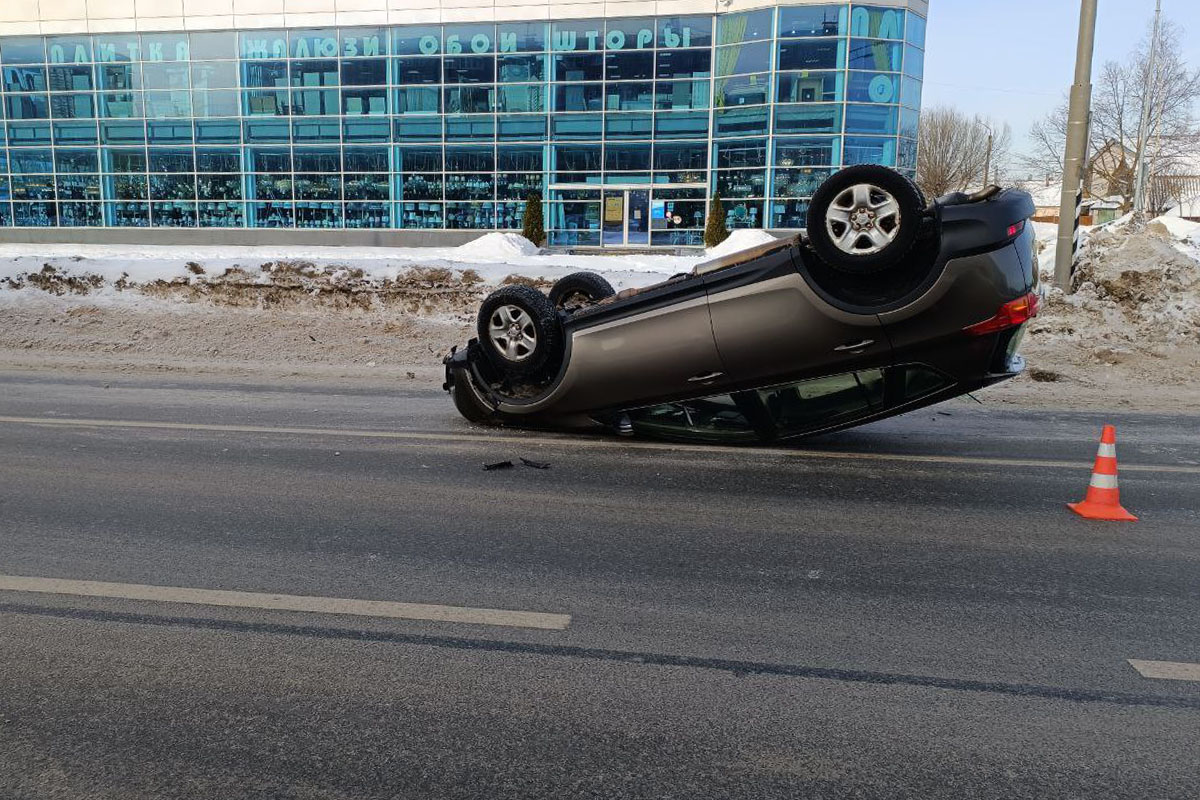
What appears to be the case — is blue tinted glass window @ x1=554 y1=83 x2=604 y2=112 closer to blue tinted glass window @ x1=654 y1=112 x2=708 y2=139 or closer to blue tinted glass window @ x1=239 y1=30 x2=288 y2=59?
blue tinted glass window @ x1=654 y1=112 x2=708 y2=139

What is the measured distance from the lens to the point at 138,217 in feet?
123

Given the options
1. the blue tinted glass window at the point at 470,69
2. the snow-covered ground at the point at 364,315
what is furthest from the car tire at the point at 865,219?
the blue tinted glass window at the point at 470,69

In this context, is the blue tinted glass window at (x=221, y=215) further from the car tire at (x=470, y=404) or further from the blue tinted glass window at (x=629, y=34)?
the car tire at (x=470, y=404)

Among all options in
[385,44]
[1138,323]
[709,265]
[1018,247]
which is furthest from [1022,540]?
[385,44]

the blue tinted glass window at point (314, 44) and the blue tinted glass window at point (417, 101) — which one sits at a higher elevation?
the blue tinted glass window at point (314, 44)

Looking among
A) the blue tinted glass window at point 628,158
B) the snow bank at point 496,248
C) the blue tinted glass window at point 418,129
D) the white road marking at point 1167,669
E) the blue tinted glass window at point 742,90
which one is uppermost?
the blue tinted glass window at point 742,90

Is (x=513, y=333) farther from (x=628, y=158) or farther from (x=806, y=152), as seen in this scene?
(x=628, y=158)

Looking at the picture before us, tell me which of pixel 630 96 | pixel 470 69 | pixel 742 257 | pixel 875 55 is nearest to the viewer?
pixel 742 257

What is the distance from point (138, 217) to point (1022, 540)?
3910cm

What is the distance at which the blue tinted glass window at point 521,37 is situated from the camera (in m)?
34.3

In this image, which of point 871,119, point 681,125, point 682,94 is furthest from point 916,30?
point 681,125

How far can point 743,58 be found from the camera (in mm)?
32719

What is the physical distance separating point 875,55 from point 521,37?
41.0ft

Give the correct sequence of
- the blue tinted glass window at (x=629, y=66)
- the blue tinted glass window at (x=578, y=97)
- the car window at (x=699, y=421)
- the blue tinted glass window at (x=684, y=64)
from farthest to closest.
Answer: the blue tinted glass window at (x=578, y=97) → the blue tinted glass window at (x=629, y=66) → the blue tinted glass window at (x=684, y=64) → the car window at (x=699, y=421)
